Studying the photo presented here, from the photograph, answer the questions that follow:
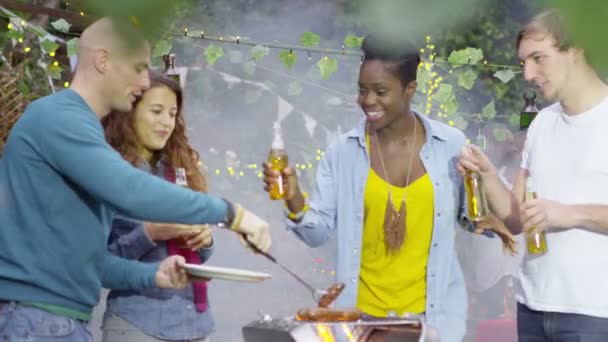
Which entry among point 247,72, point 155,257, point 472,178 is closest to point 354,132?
point 472,178

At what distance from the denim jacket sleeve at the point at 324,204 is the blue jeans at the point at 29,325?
2.71 ft

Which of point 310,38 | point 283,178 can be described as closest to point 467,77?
point 310,38

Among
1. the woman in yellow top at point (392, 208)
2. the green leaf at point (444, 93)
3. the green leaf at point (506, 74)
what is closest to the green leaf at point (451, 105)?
the green leaf at point (444, 93)

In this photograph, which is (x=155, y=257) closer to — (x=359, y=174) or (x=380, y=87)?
(x=359, y=174)

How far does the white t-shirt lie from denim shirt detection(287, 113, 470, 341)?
12.4 inches

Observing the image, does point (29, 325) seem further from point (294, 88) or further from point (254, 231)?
point (294, 88)

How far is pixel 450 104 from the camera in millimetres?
3844

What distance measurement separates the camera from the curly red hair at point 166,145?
243 cm

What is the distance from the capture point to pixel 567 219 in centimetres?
194

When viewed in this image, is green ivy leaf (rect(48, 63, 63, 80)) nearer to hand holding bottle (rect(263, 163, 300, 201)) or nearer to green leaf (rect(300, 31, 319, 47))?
green leaf (rect(300, 31, 319, 47))

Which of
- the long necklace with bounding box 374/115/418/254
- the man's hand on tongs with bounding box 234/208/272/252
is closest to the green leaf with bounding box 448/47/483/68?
the long necklace with bounding box 374/115/418/254

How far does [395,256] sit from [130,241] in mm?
665

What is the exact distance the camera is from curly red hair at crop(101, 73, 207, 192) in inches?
95.7

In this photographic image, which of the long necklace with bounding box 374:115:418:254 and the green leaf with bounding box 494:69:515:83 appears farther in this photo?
the green leaf with bounding box 494:69:515:83
